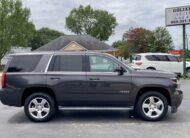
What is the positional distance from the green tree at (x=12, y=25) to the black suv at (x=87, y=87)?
43.8 meters

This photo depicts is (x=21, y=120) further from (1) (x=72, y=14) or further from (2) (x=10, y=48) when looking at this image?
(1) (x=72, y=14)

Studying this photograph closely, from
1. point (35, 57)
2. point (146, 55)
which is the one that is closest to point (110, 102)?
point (35, 57)

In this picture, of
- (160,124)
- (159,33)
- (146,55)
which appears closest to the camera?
(160,124)

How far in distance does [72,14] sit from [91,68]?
85.4 metres

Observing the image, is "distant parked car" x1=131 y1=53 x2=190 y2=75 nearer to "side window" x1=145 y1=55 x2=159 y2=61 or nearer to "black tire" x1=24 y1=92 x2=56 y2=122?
Result: "side window" x1=145 y1=55 x2=159 y2=61

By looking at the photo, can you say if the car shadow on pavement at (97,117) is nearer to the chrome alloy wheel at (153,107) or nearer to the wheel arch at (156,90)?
the chrome alloy wheel at (153,107)

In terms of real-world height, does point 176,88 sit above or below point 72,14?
below

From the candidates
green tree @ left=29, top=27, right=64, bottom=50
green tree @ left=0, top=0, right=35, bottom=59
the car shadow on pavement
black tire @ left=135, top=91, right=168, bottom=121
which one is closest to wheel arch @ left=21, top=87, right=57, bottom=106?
the car shadow on pavement

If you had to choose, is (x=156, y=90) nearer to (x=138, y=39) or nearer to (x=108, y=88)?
(x=108, y=88)

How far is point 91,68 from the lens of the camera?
873cm

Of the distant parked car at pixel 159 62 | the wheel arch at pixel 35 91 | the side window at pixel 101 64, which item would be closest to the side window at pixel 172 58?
the distant parked car at pixel 159 62

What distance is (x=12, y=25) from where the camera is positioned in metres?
52.4

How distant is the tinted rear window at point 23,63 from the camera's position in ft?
29.0

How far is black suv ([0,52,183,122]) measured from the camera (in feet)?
28.2
